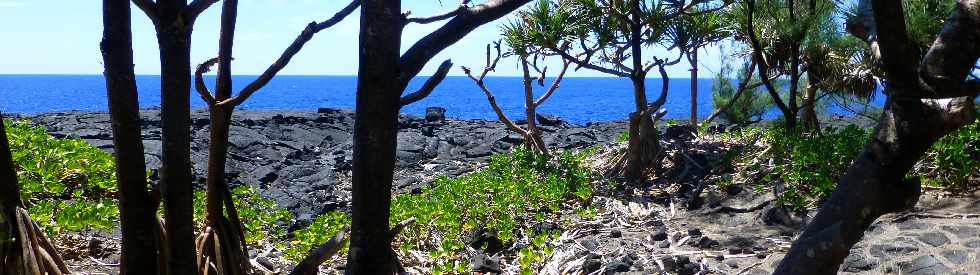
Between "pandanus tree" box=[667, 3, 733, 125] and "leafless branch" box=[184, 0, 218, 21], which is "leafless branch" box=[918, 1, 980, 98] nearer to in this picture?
"leafless branch" box=[184, 0, 218, 21]

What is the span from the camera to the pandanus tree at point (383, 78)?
269cm

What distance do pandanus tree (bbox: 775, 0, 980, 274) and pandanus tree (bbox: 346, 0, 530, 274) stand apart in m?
1.18

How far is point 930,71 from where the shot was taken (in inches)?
103

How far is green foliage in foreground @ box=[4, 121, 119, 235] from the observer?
17.0 feet

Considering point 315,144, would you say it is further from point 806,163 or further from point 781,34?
point 806,163

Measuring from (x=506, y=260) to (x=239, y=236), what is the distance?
2.58 meters

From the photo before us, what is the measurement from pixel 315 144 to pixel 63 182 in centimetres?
920

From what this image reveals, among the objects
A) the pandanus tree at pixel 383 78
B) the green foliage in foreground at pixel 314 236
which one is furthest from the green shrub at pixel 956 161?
the pandanus tree at pixel 383 78

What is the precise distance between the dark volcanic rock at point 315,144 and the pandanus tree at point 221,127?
480cm

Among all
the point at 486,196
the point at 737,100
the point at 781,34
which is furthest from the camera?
the point at 737,100

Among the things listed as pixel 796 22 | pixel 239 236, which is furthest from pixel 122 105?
pixel 796 22

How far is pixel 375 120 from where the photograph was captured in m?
2.72

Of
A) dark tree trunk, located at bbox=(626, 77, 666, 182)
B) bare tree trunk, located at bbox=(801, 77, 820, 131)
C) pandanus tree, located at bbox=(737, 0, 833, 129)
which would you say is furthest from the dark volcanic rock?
bare tree trunk, located at bbox=(801, 77, 820, 131)

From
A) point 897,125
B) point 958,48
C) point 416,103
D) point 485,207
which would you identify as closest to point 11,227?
point 897,125
